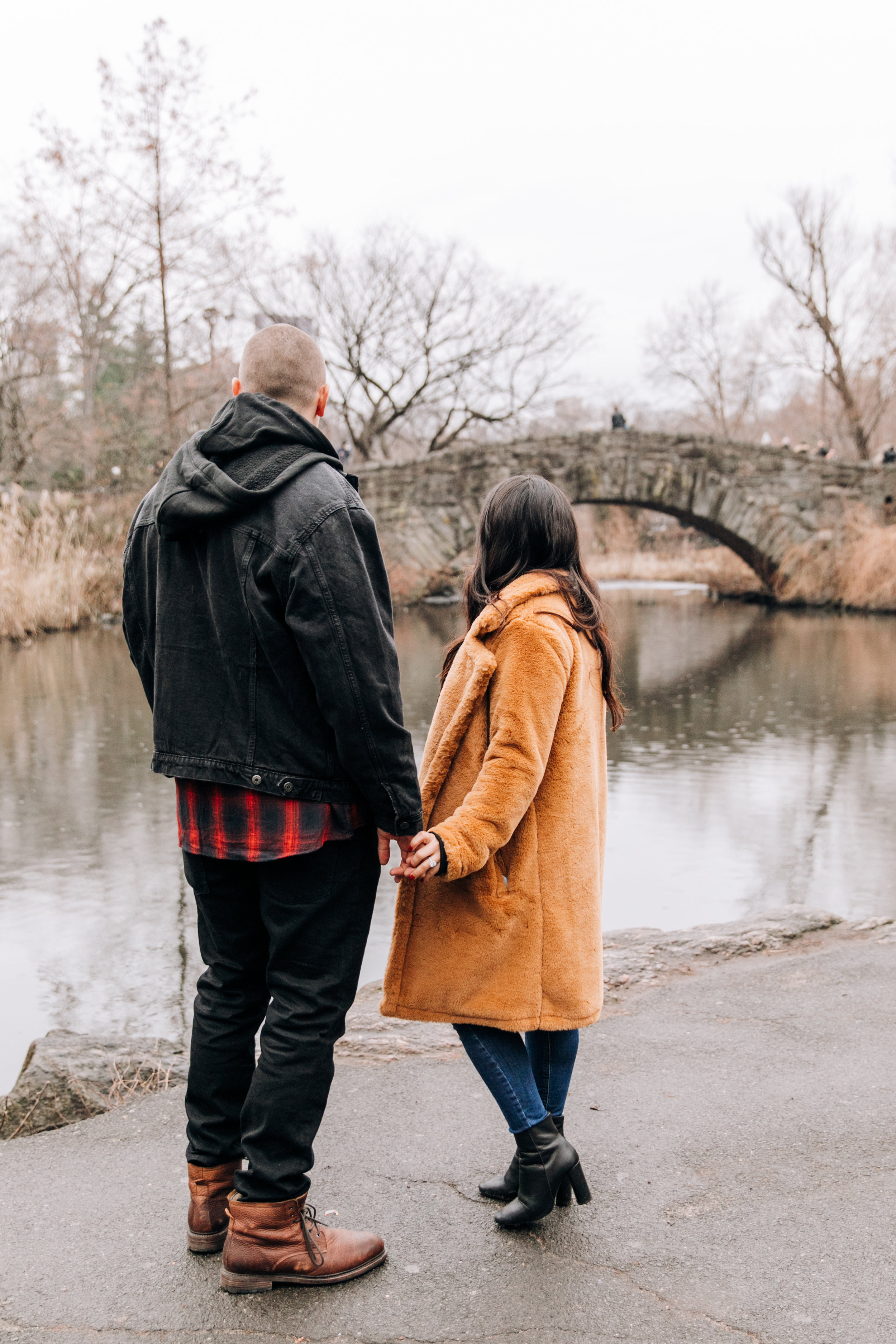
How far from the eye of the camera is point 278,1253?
1.96m

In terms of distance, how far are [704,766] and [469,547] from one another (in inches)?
558

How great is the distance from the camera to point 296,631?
1.93m

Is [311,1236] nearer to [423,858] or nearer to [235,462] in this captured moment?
[423,858]

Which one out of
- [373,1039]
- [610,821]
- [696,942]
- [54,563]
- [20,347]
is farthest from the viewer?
[20,347]

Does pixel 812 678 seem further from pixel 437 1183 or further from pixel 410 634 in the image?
Answer: pixel 437 1183

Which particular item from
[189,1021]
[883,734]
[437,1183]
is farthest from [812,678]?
[437,1183]

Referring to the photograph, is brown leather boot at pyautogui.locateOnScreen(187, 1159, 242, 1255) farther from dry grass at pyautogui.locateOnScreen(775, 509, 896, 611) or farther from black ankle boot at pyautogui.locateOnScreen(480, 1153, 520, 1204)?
dry grass at pyautogui.locateOnScreen(775, 509, 896, 611)

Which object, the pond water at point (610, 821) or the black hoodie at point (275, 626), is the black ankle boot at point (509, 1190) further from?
the pond water at point (610, 821)

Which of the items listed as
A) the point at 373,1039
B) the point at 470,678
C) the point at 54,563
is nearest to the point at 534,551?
the point at 470,678

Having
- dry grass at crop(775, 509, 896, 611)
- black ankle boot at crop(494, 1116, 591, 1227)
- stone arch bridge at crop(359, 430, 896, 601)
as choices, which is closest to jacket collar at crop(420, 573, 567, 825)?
black ankle boot at crop(494, 1116, 591, 1227)

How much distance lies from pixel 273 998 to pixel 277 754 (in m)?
0.48

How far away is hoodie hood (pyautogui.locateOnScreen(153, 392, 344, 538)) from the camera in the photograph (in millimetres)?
1970

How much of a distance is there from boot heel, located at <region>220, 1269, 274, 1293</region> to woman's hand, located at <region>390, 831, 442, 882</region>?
0.76 meters

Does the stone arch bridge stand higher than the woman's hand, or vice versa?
the stone arch bridge
